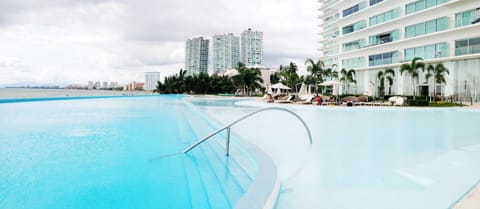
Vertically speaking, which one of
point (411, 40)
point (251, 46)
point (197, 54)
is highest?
point (251, 46)

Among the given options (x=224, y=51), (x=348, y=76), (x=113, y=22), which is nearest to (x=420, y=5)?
(x=348, y=76)

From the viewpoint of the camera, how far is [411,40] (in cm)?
2825

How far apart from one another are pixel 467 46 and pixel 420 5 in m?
5.92

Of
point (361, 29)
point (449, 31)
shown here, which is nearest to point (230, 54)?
point (361, 29)

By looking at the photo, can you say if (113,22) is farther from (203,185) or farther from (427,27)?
(427,27)

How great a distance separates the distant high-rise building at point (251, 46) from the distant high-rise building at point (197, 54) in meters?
11.3

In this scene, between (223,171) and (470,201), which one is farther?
(223,171)

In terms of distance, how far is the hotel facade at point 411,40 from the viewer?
23.9 metres

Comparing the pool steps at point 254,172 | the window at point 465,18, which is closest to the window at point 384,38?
the window at point 465,18

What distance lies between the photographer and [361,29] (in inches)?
1341

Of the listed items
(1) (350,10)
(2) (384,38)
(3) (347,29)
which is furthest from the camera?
(3) (347,29)

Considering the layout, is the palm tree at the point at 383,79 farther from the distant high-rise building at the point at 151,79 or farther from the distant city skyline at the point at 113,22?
the distant high-rise building at the point at 151,79

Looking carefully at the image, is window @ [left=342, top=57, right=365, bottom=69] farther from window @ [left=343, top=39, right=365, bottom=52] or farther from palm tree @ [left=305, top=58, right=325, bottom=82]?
palm tree @ [left=305, top=58, right=325, bottom=82]

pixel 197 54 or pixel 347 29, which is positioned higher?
pixel 197 54
